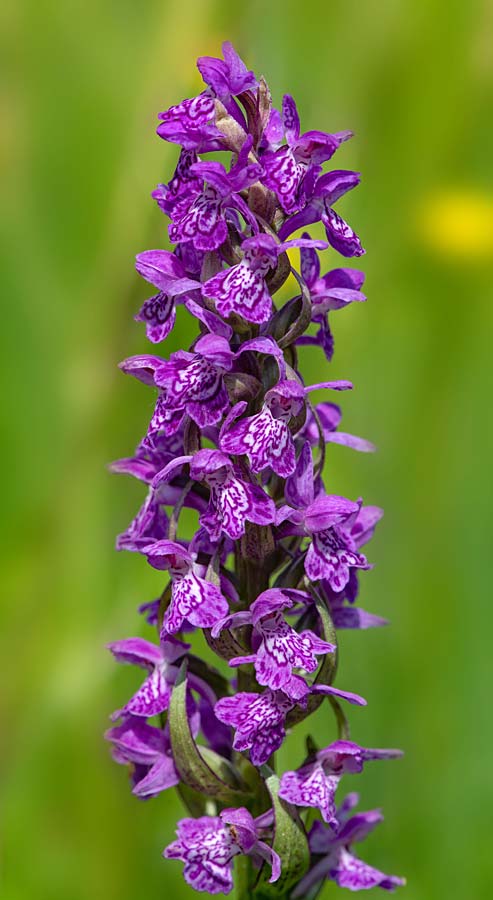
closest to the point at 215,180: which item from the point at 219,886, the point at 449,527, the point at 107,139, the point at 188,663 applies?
the point at 188,663

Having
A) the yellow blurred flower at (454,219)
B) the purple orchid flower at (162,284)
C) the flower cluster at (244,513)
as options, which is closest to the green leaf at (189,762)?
the flower cluster at (244,513)

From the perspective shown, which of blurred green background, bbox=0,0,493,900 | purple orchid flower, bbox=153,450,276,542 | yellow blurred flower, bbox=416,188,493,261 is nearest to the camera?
purple orchid flower, bbox=153,450,276,542

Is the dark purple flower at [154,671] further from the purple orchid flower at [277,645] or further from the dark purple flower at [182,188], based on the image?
the dark purple flower at [182,188]

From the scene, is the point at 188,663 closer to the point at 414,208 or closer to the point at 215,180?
the point at 215,180

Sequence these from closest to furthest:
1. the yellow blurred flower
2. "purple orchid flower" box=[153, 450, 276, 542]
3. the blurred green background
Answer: "purple orchid flower" box=[153, 450, 276, 542] → the blurred green background → the yellow blurred flower

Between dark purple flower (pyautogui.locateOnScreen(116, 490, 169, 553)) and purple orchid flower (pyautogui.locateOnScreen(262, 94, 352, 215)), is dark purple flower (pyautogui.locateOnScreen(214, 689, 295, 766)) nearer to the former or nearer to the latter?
dark purple flower (pyautogui.locateOnScreen(116, 490, 169, 553))

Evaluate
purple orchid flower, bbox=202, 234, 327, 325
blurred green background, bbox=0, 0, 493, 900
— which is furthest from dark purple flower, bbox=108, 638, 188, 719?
blurred green background, bbox=0, 0, 493, 900

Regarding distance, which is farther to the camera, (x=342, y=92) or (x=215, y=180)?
(x=342, y=92)

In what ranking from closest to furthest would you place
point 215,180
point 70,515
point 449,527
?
point 215,180
point 70,515
point 449,527
